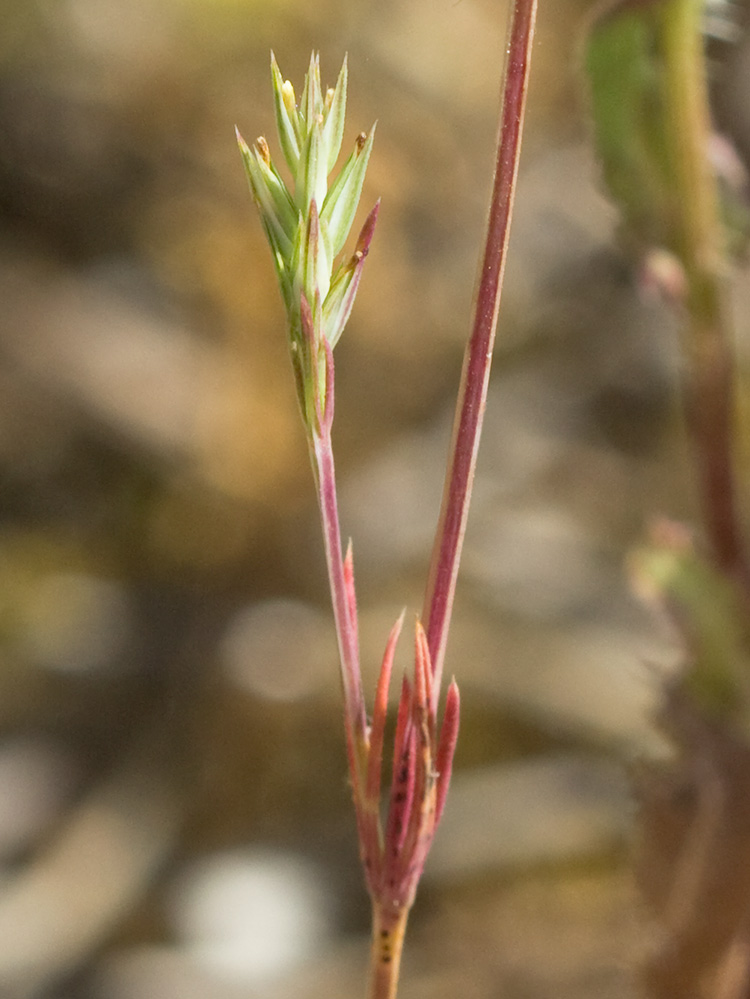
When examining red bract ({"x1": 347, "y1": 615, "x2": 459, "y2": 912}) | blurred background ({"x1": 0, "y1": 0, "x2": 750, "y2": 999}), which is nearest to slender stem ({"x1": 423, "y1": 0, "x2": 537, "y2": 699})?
red bract ({"x1": 347, "y1": 615, "x2": 459, "y2": 912})

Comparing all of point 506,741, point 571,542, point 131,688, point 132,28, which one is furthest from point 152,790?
point 132,28

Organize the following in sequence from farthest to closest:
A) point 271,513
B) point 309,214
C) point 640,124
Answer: point 271,513 < point 640,124 < point 309,214

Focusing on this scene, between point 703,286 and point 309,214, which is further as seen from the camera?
point 703,286

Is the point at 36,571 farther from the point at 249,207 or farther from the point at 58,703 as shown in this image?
the point at 249,207

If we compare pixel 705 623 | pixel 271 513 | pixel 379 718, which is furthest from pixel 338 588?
pixel 271 513

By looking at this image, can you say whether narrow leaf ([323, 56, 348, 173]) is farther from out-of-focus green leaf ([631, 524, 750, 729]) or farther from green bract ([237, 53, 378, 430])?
out-of-focus green leaf ([631, 524, 750, 729])

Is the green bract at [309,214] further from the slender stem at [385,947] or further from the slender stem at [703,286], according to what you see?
the slender stem at [703,286]

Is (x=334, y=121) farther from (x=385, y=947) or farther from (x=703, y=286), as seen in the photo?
(x=703, y=286)

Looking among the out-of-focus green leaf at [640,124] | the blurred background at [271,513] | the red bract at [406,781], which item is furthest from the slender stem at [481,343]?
the blurred background at [271,513]
